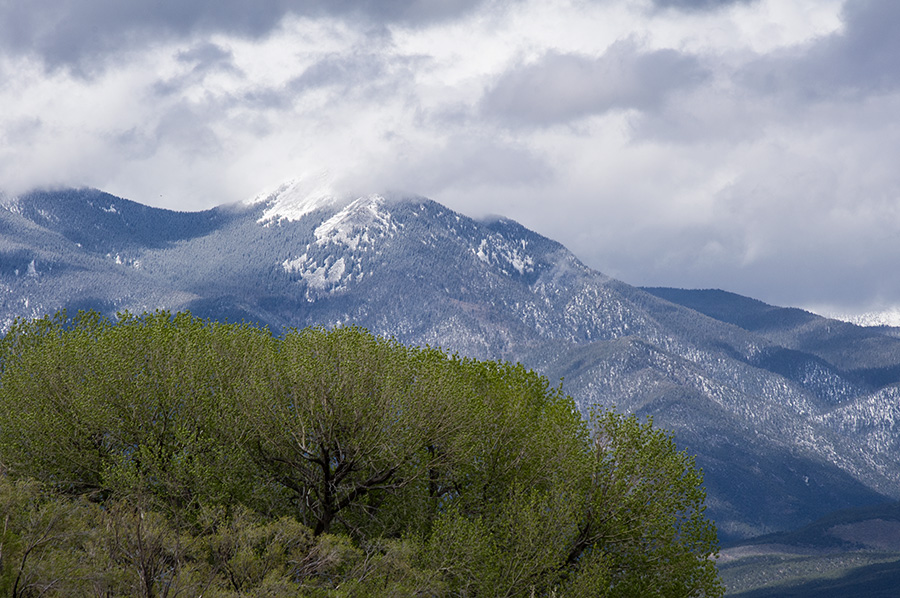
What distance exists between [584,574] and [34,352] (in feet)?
143

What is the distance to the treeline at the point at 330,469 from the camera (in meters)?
63.9

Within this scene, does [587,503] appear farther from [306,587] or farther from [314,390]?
[306,587]

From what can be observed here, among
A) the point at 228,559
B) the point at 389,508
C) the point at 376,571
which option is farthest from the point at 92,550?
the point at 389,508

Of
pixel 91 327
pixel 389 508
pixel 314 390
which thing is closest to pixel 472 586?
pixel 389 508

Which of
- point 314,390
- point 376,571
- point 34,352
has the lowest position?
point 376,571

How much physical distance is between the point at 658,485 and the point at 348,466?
26.1 meters

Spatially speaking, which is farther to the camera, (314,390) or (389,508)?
(389,508)

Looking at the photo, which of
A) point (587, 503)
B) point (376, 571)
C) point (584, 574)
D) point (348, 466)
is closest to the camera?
point (376, 571)

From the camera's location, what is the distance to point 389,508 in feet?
248

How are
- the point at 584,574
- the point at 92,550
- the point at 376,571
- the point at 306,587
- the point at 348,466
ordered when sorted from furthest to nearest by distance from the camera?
the point at 584,574, the point at 348,466, the point at 376,571, the point at 306,587, the point at 92,550

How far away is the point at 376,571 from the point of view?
64.1m

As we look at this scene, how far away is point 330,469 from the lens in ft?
235

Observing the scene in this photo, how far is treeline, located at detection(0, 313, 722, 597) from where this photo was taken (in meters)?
63.9

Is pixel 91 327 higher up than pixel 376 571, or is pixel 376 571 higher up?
pixel 91 327
